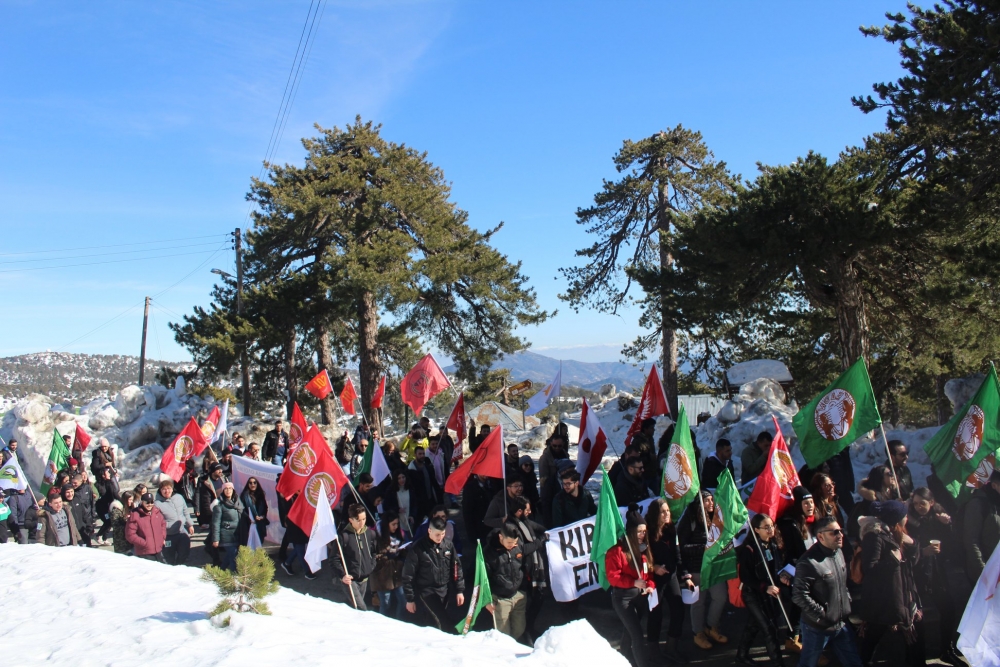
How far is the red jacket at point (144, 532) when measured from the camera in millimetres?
9695

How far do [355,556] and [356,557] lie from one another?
0.05 ft

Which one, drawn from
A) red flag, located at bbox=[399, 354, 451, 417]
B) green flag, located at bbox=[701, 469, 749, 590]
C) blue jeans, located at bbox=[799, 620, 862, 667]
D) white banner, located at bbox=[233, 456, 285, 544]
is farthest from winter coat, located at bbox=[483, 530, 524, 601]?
red flag, located at bbox=[399, 354, 451, 417]

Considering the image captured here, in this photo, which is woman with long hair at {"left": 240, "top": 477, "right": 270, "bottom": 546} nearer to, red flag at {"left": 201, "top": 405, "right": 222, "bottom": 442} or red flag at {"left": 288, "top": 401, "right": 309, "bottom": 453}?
red flag at {"left": 288, "top": 401, "right": 309, "bottom": 453}

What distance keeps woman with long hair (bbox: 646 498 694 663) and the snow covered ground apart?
4.27ft

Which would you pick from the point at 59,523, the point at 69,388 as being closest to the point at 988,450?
the point at 59,523

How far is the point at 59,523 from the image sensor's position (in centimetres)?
1062

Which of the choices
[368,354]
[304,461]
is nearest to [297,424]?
[304,461]

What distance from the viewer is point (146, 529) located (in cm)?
973

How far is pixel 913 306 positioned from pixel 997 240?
3.30 metres

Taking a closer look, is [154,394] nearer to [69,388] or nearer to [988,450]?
[988,450]

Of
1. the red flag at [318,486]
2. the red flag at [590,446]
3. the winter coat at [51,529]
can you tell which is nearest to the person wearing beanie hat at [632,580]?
the red flag at [318,486]

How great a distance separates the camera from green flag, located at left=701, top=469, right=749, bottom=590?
7.04 m

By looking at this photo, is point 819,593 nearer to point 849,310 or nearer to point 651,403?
point 651,403

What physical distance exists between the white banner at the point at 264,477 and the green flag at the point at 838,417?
7207mm
